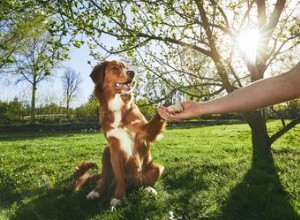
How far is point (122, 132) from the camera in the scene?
5.57m

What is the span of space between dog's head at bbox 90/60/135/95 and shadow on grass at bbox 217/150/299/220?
2296 mm

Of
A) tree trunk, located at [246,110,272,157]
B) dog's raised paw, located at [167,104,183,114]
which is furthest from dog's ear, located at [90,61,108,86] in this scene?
tree trunk, located at [246,110,272,157]

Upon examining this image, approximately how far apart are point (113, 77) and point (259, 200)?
2.81 metres

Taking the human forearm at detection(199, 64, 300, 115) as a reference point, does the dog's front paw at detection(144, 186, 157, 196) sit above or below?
below

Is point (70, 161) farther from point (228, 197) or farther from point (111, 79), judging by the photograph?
point (228, 197)

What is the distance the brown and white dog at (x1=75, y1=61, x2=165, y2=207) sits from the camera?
557 cm

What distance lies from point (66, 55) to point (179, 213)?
4.42 m

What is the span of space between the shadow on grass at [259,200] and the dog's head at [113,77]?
2.30 meters

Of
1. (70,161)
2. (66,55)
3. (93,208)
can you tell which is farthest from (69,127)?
(93,208)

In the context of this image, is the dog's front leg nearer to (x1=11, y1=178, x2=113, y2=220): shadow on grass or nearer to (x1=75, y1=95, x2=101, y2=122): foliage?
(x1=11, y1=178, x2=113, y2=220): shadow on grass

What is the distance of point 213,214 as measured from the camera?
4.62m

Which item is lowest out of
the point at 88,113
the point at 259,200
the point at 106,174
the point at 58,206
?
the point at 58,206

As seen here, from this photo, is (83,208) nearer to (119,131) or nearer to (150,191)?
(150,191)

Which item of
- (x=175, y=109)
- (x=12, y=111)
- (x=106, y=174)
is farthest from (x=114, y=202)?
(x=12, y=111)
